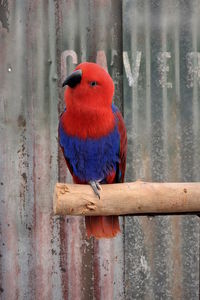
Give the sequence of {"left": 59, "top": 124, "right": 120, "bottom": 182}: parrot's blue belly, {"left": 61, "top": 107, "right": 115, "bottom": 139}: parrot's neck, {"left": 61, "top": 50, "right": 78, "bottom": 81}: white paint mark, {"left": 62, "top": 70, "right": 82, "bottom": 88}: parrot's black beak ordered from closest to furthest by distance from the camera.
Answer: {"left": 62, "top": 70, "right": 82, "bottom": 88}: parrot's black beak, {"left": 61, "top": 107, "right": 115, "bottom": 139}: parrot's neck, {"left": 59, "top": 124, "right": 120, "bottom": 182}: parrot's blue belly, {"left": 61, "top": 50, "right": 78, "bottom": 81}: white paint mark

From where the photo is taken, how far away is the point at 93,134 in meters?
1.60

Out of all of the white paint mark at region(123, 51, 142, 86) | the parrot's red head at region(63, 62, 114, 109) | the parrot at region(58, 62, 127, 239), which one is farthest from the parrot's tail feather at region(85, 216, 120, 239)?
the white paint mark at region(123, 51, 142, 86)

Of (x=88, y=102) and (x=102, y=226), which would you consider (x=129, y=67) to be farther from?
(x=102, y=226)

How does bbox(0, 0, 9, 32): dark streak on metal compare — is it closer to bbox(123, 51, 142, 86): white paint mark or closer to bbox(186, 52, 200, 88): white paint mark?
bbox(123, 51, 142, 86): white paint mark

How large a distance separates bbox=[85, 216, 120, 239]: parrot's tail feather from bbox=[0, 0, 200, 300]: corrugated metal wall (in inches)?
20.6

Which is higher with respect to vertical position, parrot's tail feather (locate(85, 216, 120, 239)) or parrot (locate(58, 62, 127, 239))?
parrot (locate(58, 62, 127, 239))

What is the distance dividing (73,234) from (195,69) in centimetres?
100

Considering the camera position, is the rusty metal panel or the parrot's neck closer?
the parrot's neck

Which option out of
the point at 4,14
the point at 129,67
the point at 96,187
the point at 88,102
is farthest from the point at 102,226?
the point at 4,14

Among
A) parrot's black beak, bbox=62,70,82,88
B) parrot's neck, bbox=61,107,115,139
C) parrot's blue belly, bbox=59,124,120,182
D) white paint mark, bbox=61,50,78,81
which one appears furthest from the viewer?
white paint mark, bbox=61,50,78,81

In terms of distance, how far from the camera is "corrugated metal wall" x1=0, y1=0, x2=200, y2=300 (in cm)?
219

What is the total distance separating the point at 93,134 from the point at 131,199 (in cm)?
28

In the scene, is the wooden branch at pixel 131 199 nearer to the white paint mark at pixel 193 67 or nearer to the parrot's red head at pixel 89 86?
the parrot's red head at pixel 89 86

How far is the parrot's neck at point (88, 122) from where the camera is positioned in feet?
5.00
